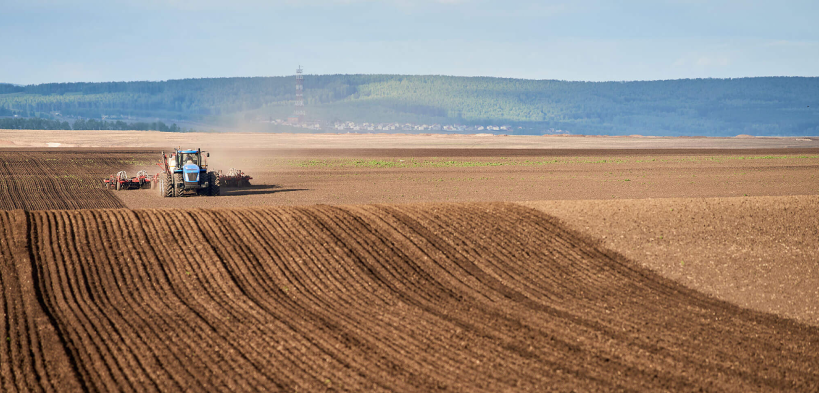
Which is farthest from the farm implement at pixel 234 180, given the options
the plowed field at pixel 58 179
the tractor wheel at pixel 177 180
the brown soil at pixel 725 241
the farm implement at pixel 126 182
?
the brown soil at pixel 725 241

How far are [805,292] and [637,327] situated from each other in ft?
20.1

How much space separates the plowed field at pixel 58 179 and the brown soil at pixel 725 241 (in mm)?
18971

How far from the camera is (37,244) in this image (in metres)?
17.7

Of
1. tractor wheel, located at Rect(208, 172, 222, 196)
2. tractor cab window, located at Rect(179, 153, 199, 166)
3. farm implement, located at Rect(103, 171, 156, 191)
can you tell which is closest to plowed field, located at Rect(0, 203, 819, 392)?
tractor wheel, located at Rect(208, 172, 222, 196)

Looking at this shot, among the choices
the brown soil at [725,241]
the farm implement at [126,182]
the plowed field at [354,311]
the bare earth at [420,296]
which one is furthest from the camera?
the farm implement at [126,182]

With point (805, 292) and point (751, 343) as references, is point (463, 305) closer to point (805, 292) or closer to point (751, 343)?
point (751, 343)

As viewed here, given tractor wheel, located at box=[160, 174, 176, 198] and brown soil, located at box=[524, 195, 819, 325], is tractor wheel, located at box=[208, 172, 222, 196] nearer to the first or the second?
tractor wheel, located at box=[160, 174, 176, 198]

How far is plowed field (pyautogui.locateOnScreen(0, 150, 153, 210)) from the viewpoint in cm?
2988

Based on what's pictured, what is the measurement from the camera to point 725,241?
68.9ft

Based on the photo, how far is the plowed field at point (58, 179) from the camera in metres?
29.9

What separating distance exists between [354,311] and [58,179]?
31.9 m

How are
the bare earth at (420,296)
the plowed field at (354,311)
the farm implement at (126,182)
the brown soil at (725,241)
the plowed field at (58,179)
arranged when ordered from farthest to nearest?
the farm implement at (126,182) → the plowed field at (58,179) → the brown soil at (725,241) → the bare earth at (420,296) → the plowed field at (354,311)

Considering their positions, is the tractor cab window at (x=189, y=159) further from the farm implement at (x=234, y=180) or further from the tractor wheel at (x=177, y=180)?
the farm implement at (x=234, y=180)

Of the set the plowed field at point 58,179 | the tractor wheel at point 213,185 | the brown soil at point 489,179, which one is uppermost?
the tractor wheel at point 213,185
